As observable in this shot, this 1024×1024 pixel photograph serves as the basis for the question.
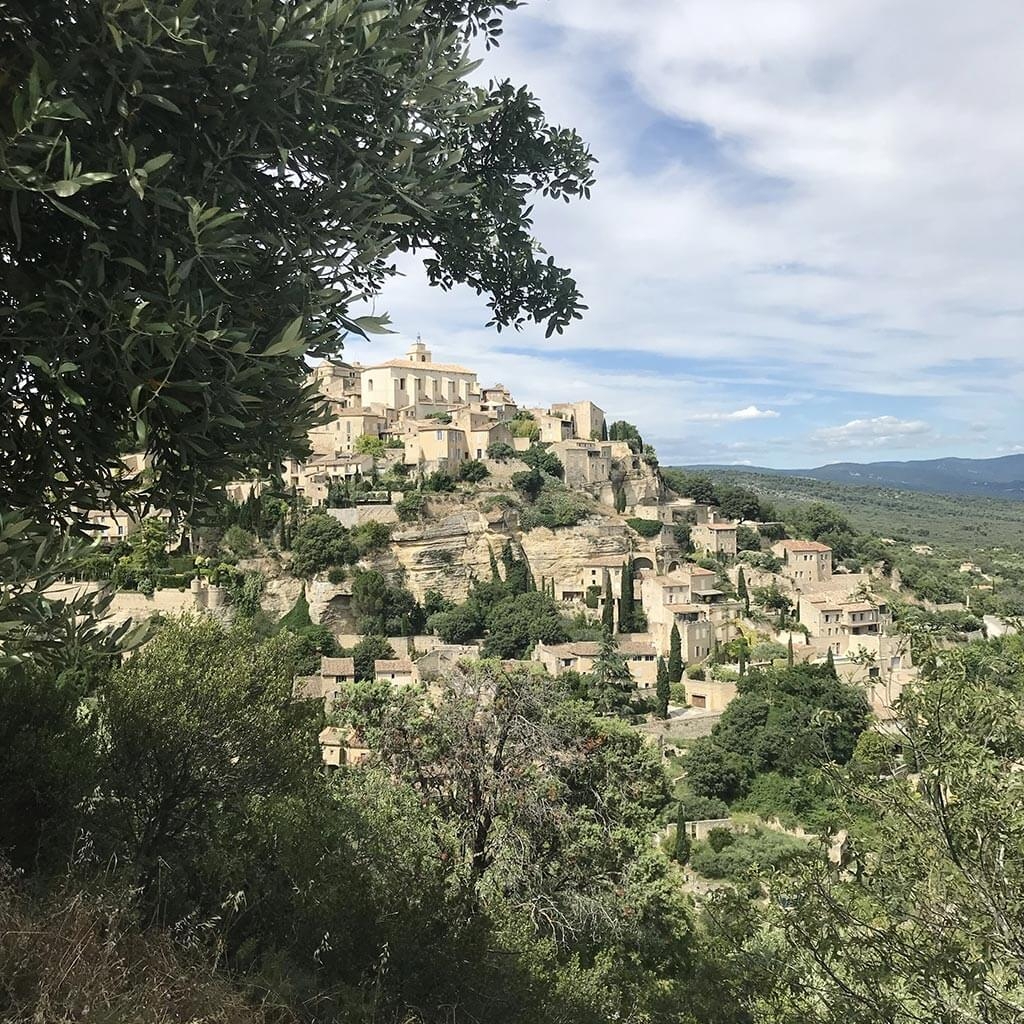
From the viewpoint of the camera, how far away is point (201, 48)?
2430mm

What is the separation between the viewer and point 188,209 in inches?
99.4

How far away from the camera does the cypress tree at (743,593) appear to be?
160 feet

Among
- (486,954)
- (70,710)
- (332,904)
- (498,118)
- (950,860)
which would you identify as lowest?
(486,954)

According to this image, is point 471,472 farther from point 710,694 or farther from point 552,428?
point 710,694

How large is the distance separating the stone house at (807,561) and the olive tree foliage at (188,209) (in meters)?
56.4

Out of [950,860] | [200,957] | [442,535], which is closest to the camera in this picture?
[200,957]

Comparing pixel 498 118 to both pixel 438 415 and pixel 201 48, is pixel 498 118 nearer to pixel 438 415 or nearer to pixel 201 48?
pixel 201 48

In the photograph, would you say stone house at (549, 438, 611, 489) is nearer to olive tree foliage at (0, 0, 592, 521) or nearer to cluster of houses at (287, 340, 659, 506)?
cluster of houses at (287, 340, 659, 506)

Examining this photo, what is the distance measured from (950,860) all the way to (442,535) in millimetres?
46853

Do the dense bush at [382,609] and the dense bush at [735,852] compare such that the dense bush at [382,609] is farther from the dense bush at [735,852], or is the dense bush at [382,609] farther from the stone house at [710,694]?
the dense bush at [735,852]

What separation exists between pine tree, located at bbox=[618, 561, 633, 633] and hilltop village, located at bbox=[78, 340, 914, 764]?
0.11 metres

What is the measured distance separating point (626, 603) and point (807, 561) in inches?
657

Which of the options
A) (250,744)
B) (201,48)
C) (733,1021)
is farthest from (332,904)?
(201,48)

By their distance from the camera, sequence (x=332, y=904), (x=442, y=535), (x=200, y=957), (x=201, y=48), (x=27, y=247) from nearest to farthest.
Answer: (x=201, y=48) < (x=27, y=247) < (x=200, y=957) < (x=332, y=904) < (x=442, y=535)
